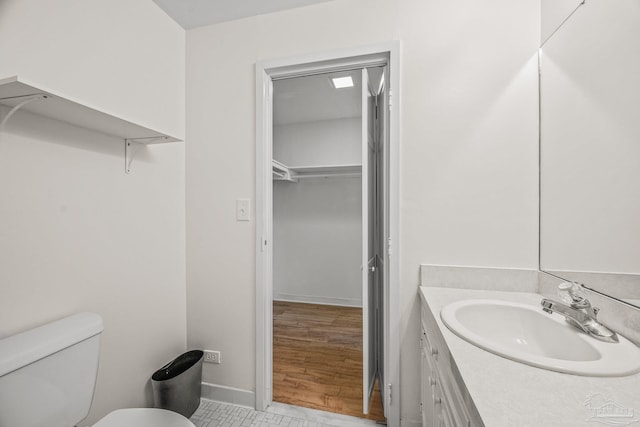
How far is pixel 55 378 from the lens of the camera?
0.96m

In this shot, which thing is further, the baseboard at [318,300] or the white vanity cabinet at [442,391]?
the baseboard at [318,300]

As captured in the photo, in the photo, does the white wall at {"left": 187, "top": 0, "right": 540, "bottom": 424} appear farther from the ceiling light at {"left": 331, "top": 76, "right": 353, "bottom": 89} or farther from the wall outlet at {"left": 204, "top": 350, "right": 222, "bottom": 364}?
the ceiling light at {"left": 331, "top": 76, "right": 353, "bottom": 89}

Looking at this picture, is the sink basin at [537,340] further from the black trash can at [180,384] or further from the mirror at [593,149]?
the black trash can at [180,384]

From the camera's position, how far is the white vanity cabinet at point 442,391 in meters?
0.67

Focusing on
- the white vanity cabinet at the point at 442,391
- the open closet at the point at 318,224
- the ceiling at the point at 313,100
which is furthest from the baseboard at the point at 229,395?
the ceiling at the point at 313,100

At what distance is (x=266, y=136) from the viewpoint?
5.56 feet

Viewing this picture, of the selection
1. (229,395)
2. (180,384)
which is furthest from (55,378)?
(229,395)

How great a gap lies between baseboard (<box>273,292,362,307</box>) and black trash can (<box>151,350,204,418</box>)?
6.38 ft

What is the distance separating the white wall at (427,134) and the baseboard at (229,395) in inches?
1.6

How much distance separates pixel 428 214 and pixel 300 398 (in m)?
1.43

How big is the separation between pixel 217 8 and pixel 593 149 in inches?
79.7

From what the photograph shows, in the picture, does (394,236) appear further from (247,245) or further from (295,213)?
(295,213)

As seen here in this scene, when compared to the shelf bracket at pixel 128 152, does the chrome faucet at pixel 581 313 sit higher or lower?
lower

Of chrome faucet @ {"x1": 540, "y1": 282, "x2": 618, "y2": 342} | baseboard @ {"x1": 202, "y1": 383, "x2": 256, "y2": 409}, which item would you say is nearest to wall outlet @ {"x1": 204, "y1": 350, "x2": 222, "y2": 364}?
baseboard @ {"x1": 202, "y1": 383, "x2": 256, "y2": 409}
